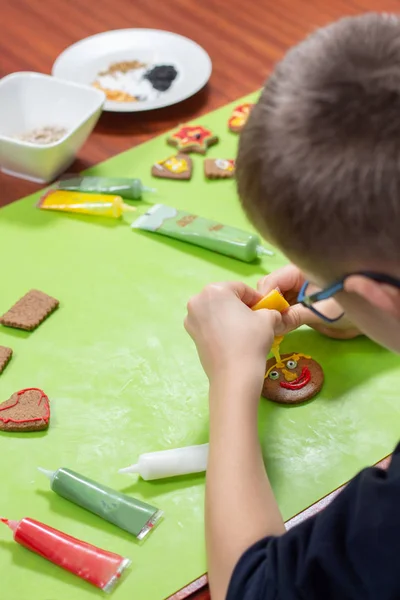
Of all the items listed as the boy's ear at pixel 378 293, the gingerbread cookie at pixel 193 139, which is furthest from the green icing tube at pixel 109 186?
the boy's ear at pixel 378 293

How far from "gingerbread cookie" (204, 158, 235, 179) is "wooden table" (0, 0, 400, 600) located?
151 mm

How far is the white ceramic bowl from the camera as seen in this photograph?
109 centimetres

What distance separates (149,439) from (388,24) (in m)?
0.46

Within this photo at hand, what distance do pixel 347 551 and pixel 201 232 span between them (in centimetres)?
53

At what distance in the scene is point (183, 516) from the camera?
70 cm

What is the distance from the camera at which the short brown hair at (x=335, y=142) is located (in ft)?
1.59

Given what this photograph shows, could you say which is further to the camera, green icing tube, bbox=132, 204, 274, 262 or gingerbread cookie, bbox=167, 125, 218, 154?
gingerbread cookie, bbox=167, 125, 218, 154

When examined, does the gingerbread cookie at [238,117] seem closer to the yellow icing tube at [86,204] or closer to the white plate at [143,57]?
the white plate at [143,57]

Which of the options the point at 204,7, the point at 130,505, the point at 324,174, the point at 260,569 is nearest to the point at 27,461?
the point at 130,505

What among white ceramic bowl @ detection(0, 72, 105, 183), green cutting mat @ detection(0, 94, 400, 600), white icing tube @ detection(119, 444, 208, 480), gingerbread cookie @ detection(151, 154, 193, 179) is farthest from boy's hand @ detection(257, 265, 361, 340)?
white ceramic bowl @ detection(0, 72, 105, 183)

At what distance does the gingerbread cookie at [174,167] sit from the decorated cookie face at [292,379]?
1.24 feet

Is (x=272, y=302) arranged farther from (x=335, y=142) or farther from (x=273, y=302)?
(x=335, y=142)

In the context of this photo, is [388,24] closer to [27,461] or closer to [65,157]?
[27,461]

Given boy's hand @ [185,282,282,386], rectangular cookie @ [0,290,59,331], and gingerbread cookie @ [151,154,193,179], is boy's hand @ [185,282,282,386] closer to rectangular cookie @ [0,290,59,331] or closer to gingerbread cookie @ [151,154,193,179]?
rectangular cookie @ [0,290,59,331]
